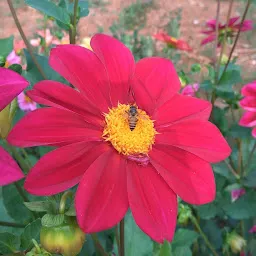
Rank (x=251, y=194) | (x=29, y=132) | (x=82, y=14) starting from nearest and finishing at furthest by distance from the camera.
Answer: (x=29, y=132), (x=82, y=14), (x=251, y=194)

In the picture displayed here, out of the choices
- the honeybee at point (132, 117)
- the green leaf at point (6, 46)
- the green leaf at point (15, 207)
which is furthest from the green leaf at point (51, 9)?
the green leaf at point (15, 207)

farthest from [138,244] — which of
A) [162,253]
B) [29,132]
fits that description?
[29,132]

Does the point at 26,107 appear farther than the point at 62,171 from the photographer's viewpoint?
Yes

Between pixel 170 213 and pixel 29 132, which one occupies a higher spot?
pixel 29 132

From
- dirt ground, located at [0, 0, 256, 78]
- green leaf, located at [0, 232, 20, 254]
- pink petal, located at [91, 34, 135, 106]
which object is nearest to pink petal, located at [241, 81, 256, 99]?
A: pink petal, located at [91, 34, 135, 106]

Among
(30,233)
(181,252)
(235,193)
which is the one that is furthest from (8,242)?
(235,193)

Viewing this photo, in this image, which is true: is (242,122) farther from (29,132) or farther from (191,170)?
(29,132)

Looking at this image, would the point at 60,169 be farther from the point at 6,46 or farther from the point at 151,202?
the point at 6,46
